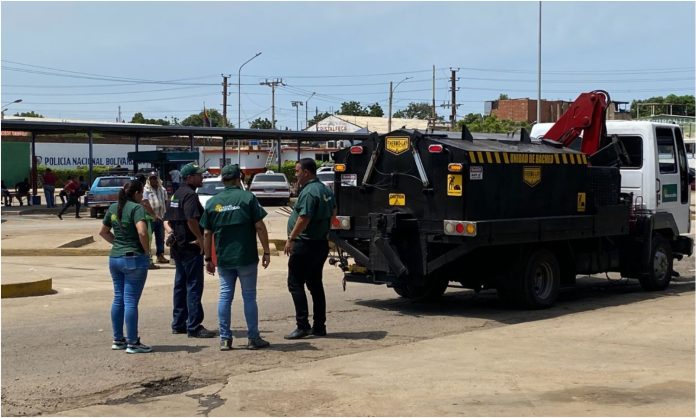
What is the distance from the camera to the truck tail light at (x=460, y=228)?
441 inches

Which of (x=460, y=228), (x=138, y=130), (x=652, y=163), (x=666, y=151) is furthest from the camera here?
(x=138, y=130)

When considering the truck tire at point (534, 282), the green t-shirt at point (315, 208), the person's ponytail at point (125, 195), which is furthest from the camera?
the truck tire at point (534, 282)

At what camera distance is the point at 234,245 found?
929 cm

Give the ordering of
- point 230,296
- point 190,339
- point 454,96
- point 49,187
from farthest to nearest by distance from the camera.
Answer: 1. point 454,96
2. point 49,187
3. point 190,339
4. point 230,296

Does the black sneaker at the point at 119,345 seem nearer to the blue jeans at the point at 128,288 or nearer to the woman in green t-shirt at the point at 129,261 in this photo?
the woman in green t-shirt at the point at 129,261

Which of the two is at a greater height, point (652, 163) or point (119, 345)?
point (652, 163)

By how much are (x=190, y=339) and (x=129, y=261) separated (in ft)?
4.31

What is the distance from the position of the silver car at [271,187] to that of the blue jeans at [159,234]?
26.2 m

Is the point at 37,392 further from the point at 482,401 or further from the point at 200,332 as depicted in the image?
the point at 482,401

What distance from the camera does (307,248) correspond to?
10125 mm

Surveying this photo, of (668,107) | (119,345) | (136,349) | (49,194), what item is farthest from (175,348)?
(668,107)

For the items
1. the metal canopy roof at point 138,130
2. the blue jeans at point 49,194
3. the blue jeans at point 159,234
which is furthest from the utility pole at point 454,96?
the blue jeans at point 159,234

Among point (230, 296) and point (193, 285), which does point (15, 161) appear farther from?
point (230, 296)

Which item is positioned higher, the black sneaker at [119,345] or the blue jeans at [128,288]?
the blue jeans at [128,288]
